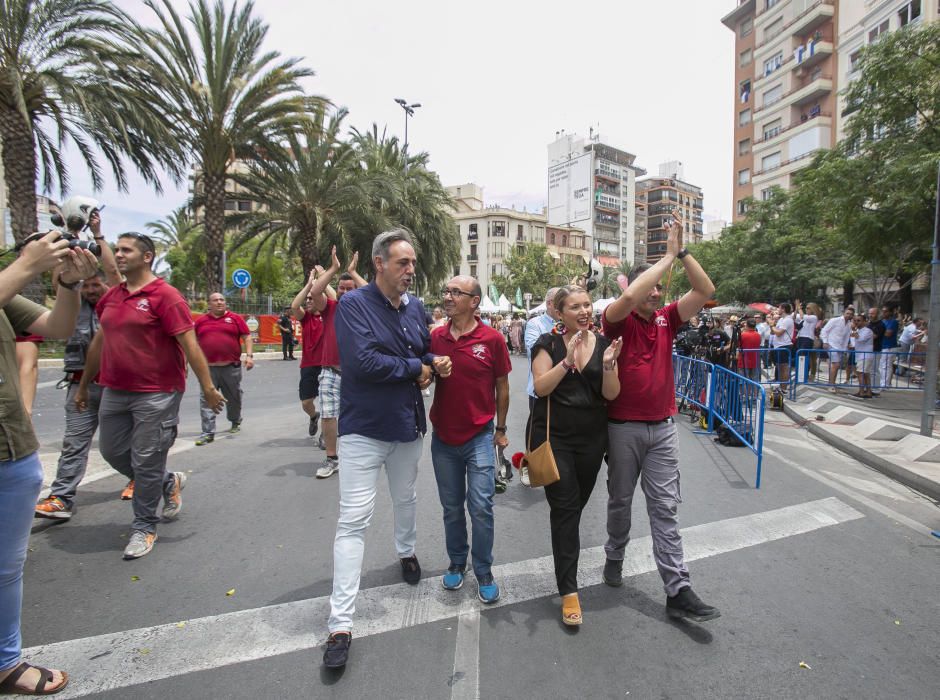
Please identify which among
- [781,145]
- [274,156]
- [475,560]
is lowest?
[475,560]

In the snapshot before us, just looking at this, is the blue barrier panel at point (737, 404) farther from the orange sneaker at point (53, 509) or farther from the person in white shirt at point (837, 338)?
the person in white shirt at point (837, 338)

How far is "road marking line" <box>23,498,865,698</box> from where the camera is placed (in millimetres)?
2646

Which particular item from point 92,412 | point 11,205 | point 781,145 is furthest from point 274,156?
point 781,145

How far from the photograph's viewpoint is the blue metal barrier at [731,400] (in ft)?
22.2

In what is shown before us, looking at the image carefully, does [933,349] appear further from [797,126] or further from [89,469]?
[797,126]

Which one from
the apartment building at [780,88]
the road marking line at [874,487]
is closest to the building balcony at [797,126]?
the apartment building at [780,88]

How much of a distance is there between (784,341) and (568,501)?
12.4m

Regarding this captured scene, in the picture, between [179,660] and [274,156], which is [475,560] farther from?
[274,156]

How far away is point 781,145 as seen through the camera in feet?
136

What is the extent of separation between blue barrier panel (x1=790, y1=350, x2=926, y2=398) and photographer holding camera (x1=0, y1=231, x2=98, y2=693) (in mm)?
12604

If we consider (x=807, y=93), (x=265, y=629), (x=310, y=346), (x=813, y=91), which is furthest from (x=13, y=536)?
(x=807, y=93)

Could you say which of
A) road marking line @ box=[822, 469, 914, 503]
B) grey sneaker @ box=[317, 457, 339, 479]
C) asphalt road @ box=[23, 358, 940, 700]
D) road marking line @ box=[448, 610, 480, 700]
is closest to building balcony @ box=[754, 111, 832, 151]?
road marking line @ box=[822, 469, 914, 503]

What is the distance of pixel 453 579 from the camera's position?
341 centimetres

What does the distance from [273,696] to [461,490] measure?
1.39 meters
